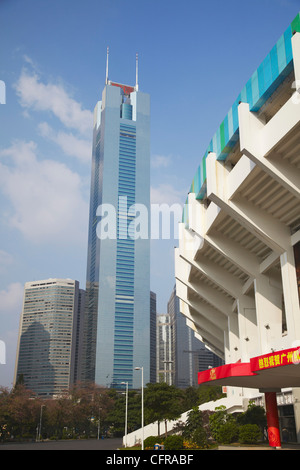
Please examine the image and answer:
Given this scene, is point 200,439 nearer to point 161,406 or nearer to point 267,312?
point 161,406

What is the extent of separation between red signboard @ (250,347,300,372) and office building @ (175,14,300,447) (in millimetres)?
44

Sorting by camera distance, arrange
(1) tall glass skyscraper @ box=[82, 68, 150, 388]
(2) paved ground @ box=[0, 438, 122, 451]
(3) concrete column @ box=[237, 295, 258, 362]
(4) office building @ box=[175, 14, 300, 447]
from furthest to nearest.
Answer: (1) tall glass skyscraper @ box=[82, 68, 150, 388] < (2) paved ground @ box=[0, 438, 122, 451] < (3) concrete column @ box=[237, 295, 258, 362] < (4) office building @ box=[175, 14, 300, 447]

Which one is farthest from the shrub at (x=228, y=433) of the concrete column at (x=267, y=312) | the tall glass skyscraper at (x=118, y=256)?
the tall glass skyscraper at (x=118, y=256)

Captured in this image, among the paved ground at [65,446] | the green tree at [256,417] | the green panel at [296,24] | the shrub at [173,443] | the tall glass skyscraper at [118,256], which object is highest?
the tall glass skyscraper at [118,256]

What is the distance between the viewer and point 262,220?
24.7m

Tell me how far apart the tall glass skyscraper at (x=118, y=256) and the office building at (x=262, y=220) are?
13406cm

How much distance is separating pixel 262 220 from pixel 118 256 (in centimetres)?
15026

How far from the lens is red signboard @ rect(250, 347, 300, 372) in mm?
18631

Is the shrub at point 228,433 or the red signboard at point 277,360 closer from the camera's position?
the red signboard at point 277,360

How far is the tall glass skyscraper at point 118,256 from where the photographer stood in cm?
16650

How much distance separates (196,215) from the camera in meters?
32.4

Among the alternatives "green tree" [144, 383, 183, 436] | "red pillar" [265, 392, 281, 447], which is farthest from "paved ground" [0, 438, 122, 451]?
"red pillar" [265, 392, 281, 447]

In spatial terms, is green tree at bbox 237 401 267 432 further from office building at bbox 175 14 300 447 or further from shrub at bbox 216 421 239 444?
office building at bbox 175 14 300 447

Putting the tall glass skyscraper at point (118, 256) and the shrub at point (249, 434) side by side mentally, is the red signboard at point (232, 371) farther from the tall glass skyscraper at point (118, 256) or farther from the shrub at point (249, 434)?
the tall glass skyscraper at point (118, 256)
